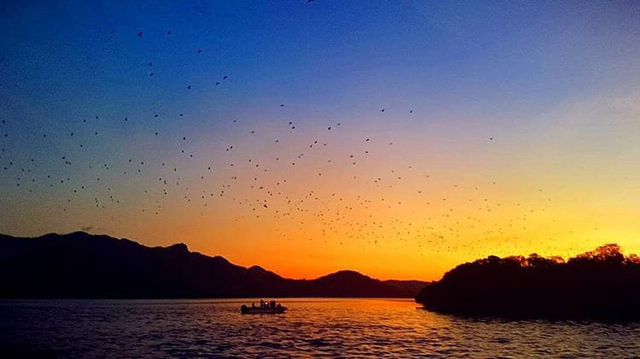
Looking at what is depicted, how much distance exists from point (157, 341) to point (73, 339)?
13.4 m

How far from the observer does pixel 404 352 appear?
60688 millimetres

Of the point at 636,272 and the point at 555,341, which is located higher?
the point at 636,272

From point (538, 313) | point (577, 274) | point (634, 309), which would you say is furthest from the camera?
point (577, 274)

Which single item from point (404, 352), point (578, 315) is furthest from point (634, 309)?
point (404, 352)

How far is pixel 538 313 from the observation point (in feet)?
560

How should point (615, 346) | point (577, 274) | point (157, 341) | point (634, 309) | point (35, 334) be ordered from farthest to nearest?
point (577, 274), point (634, 309), point (35, 334), point (157, 341), point (615, 346)

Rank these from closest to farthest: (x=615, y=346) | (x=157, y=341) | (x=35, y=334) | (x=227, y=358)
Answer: (x=227, y=358)
(x=615, y=346)
(x=157, y=341)
(x=35, y=334)

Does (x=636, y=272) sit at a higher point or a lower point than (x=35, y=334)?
higher

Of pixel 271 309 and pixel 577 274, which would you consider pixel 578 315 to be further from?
pixel 271 309

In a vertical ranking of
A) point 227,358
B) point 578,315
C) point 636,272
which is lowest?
point 227,358

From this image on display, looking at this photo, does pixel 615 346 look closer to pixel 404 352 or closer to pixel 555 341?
pixel 555 341

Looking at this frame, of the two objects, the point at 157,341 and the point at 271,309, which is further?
the point at 271,309

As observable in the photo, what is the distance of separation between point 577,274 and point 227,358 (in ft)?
548

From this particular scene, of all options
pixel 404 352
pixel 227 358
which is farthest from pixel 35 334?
pixel 404 352
